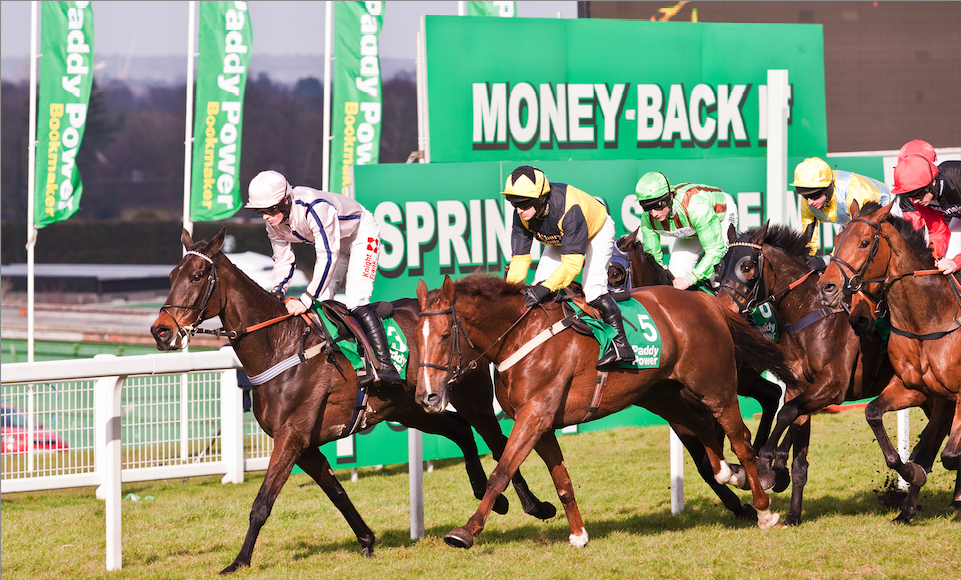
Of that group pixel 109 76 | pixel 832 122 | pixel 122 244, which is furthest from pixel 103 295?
pixel 109 76

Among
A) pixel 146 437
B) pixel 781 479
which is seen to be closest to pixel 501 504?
pixel 781 479

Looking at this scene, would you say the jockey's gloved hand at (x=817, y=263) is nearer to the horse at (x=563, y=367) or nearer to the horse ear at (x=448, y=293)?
the horse at (x=563, y=367)

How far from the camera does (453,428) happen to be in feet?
18.8

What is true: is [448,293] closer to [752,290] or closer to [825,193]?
[752,290]

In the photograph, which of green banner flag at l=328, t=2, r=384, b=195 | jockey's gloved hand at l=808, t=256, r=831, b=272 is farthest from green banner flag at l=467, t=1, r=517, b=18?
jockey's gloved hand at l=808, t=256, r=831, b=272

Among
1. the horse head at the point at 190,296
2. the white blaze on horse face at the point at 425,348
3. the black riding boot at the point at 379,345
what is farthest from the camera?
the black riding boot at the point at 379,345

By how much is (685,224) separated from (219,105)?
8902 millimetres

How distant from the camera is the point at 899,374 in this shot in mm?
5309

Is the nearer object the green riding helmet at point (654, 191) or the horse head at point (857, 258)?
the horse head at point (857, 258)

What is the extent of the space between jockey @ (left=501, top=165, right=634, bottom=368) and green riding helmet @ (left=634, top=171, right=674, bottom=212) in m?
0.49

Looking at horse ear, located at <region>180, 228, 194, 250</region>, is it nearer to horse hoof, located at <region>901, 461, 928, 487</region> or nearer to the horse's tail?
the horse's tail

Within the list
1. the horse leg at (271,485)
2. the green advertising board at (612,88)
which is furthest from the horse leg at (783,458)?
the green advertising board at (612,88)

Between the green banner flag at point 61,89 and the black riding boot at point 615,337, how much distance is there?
9.45 m

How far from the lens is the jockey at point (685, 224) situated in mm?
5746
